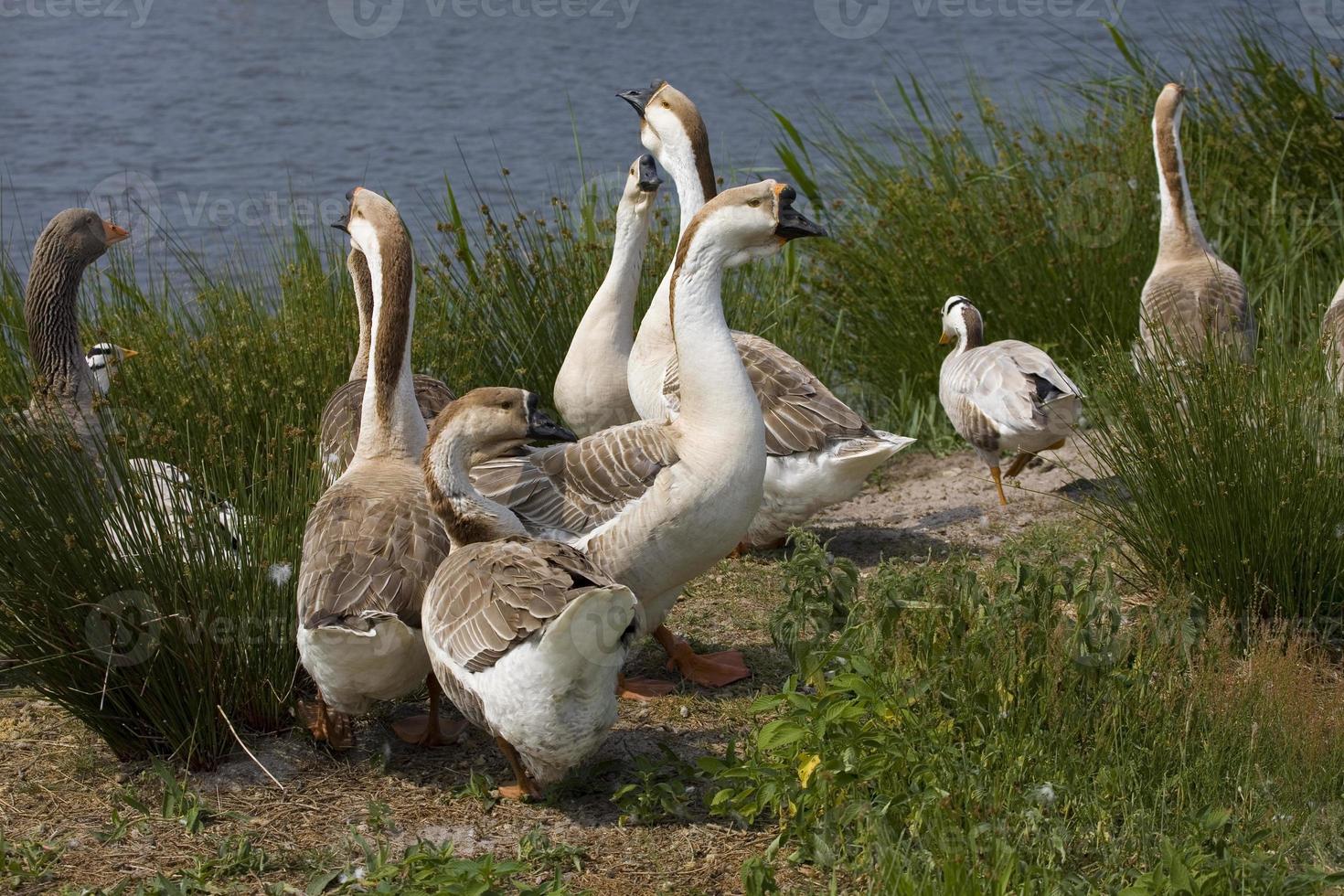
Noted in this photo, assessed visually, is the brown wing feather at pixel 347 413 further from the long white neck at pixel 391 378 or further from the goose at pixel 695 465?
the goose at pixel 695 465

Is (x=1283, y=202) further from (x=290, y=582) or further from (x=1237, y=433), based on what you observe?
(x=290, y=582)

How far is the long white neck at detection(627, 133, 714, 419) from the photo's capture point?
6.75m

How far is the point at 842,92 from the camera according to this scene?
17.2 m

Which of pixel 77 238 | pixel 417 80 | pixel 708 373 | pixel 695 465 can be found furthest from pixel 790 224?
pixel 417 80

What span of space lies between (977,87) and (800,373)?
5.55m

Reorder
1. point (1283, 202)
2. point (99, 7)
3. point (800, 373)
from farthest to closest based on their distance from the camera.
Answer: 1. point (99, 7)
2. point (1283, 202)
3. point (800, 373)

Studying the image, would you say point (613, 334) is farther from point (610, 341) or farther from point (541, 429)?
point (541, 429)

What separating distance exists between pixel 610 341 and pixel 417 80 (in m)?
12.9

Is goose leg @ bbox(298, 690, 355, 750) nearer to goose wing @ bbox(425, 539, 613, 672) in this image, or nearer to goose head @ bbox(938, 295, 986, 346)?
goose wing @ bbox(425, 539, 613, 672)

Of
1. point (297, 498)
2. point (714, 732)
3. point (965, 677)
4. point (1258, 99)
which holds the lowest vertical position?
point (714, 732)

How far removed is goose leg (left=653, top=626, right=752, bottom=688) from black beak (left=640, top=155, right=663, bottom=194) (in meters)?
2.53

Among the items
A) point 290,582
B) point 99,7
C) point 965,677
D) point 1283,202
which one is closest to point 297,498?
point 290,582

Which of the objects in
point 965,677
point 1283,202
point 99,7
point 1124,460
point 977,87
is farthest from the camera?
point 99,7

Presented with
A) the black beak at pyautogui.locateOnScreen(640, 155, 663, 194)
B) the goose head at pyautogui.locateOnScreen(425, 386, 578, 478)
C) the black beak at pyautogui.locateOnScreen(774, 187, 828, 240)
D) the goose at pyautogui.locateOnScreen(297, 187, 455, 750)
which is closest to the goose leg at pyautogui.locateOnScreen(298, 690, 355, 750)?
the goose at pyautogui.locateOnScreen(297, 187, 455, 750)
